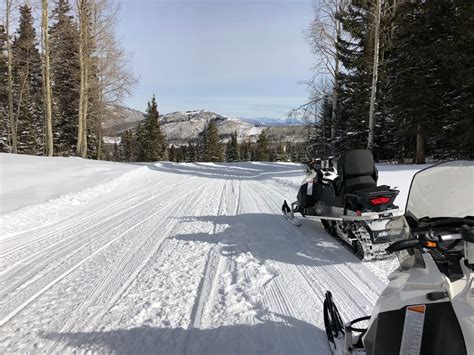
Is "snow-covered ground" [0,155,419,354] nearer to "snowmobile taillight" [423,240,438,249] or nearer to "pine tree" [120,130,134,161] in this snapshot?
"snowmobile taillight" [423,240,438,249]

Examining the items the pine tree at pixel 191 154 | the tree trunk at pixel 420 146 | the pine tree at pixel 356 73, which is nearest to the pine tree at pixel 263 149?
the pine tree at pixel 191 154

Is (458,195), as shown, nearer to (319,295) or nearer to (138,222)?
(319,295)

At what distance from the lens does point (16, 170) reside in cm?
1288

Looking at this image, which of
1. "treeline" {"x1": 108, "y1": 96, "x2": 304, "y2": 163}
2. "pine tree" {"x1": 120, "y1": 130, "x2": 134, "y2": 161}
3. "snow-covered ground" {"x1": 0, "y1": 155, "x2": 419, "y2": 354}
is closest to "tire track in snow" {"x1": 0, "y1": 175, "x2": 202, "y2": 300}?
"snow-covered ground" {"x1": 0, "y1": 155, "x2": 419, "y2": 354}

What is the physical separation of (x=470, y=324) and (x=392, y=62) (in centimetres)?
1859

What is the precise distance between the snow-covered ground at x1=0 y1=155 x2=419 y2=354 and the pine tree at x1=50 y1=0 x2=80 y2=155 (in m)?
14.7

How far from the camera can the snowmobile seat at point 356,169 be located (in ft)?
17.4

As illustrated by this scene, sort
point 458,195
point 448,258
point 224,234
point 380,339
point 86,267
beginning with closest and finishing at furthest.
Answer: point 448,258, point 380,339, point 458,195, point 86,267, point 224,234

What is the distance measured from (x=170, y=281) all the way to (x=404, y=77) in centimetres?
1635

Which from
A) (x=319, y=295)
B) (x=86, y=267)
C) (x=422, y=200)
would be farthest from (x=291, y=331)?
(x=86, y=267)

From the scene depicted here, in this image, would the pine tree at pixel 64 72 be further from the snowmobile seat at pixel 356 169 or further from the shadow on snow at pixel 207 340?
the shadow on snow at pixel 207 340

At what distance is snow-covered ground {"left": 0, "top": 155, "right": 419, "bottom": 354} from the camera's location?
111 inches

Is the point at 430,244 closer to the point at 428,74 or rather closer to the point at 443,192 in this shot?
the point at 443,192

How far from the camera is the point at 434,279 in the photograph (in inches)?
64.2
